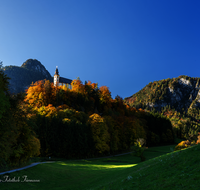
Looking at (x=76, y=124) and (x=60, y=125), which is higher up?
(x=60, y=125)

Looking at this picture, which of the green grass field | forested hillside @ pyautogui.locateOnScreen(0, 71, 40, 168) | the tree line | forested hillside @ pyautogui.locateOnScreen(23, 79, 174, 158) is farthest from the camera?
forested hillside @ pyautogui.locateOnScreen(23, 79, 174, 158)

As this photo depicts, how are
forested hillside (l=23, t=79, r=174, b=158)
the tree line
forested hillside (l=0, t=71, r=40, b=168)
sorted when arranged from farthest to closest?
forested hillside (l=23, t=79, r=174, b=158)
the tree line
forested hillside (l=0, t=71, r=40, b=168)

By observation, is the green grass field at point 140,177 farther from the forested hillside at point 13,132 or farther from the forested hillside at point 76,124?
the forested hillside at point 76,124

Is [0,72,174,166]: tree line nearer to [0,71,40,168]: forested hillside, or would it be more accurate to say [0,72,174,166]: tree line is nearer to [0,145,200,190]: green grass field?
[0,71,40,168]: forested hillside

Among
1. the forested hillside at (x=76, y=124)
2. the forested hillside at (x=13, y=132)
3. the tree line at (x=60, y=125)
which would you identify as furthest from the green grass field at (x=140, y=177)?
the forested hillside at (x=76, y=124)

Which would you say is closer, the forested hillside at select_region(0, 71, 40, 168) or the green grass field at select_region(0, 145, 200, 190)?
the green grass field at select_region(0, 145, 200, 190)

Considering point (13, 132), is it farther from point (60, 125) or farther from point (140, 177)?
point (60, 125)

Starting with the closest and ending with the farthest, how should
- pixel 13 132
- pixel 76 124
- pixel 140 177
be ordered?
pixel 140 177, pixel 13 132, pixel 76 124

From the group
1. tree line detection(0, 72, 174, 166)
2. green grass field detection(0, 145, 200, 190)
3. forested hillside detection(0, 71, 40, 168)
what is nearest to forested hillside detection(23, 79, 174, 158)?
tree line detection(0, 72, 174, 166)

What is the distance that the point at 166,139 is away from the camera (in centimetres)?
10962

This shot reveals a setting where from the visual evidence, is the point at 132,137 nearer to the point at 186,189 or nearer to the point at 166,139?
the point at 166,139

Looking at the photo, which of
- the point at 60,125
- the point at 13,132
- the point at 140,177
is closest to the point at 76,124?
the point at 60,125

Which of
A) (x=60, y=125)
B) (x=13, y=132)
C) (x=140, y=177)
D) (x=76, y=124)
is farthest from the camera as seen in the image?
(x=76, y=124)


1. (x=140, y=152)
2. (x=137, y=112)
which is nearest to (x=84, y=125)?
(x=140, y=152)
